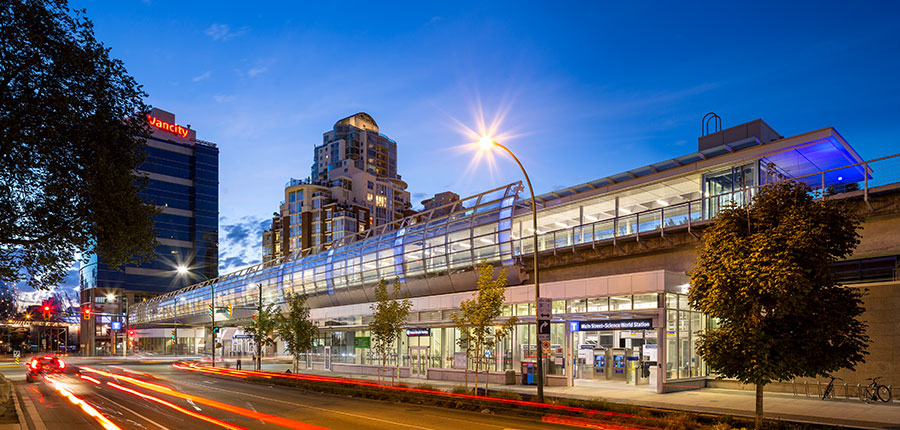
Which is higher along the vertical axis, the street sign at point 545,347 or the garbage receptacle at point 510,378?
the street sign at point 545,347

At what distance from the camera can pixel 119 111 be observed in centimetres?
1753

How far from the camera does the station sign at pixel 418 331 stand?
1623 inches

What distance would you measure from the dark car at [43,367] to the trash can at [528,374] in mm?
32324

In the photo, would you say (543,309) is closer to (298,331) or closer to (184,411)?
(184,411)

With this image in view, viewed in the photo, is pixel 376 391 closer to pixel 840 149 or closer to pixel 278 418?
pixel 278 418

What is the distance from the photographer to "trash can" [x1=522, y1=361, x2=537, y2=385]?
34.3 meters

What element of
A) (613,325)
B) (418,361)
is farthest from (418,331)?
(613,325)

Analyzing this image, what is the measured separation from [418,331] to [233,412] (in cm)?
1954

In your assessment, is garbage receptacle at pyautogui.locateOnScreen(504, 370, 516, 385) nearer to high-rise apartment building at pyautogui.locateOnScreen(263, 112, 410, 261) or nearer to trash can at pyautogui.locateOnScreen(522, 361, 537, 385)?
trash can at pyautogui.locateOnScreen(522, 361, 537, 385)

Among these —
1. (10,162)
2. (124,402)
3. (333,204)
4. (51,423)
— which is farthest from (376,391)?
(333,204)

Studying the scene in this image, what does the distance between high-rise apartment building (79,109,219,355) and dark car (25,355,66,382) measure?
111 m

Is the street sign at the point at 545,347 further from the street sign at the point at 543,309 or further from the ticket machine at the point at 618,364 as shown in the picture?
the ticket machine at the point at 618,364

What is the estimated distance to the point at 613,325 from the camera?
1233 inches

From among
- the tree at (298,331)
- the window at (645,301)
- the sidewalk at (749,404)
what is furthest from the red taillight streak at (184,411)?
the window at (645,301)
